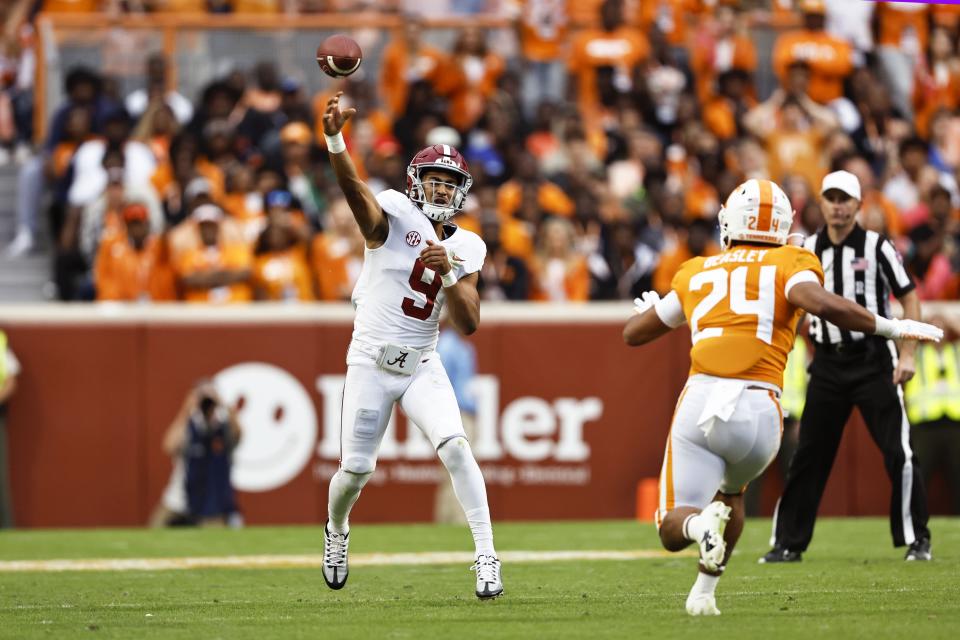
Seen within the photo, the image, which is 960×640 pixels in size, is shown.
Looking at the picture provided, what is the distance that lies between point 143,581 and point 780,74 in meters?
10.7

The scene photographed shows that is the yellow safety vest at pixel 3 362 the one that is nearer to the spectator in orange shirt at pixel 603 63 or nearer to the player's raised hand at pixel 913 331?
the spectator in orange shirt at pixel 603 63

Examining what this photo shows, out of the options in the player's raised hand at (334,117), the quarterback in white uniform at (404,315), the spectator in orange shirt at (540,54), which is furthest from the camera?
the spectator in orange shirt at (540,54)

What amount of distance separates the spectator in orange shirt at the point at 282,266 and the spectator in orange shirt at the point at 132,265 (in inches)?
31.3

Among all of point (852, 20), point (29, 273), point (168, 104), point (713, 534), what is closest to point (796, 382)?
point (852, 20)

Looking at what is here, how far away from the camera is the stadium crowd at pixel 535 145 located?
15.6 metres

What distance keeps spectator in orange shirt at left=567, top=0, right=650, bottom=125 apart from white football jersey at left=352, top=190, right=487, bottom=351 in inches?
378

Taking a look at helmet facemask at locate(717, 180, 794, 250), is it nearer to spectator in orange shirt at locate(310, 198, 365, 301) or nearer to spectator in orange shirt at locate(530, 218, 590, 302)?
spectator in orange shirt at locate(310, 198, 365, 301)

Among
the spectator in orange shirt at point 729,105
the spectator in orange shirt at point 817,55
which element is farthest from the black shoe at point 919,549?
the spectator in orange shirt at point 817,55

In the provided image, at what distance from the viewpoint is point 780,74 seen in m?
18.1

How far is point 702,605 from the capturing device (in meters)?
7.10

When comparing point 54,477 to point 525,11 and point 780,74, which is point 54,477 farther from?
point 780,74

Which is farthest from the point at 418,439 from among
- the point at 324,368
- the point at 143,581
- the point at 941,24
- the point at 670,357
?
the point at 941,24

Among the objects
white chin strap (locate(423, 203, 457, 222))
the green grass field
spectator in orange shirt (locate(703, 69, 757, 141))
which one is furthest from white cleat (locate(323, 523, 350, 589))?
spectator in orange shirt (locate(703, 69, 757, 141))

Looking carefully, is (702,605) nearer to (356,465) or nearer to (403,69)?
(356,465)
